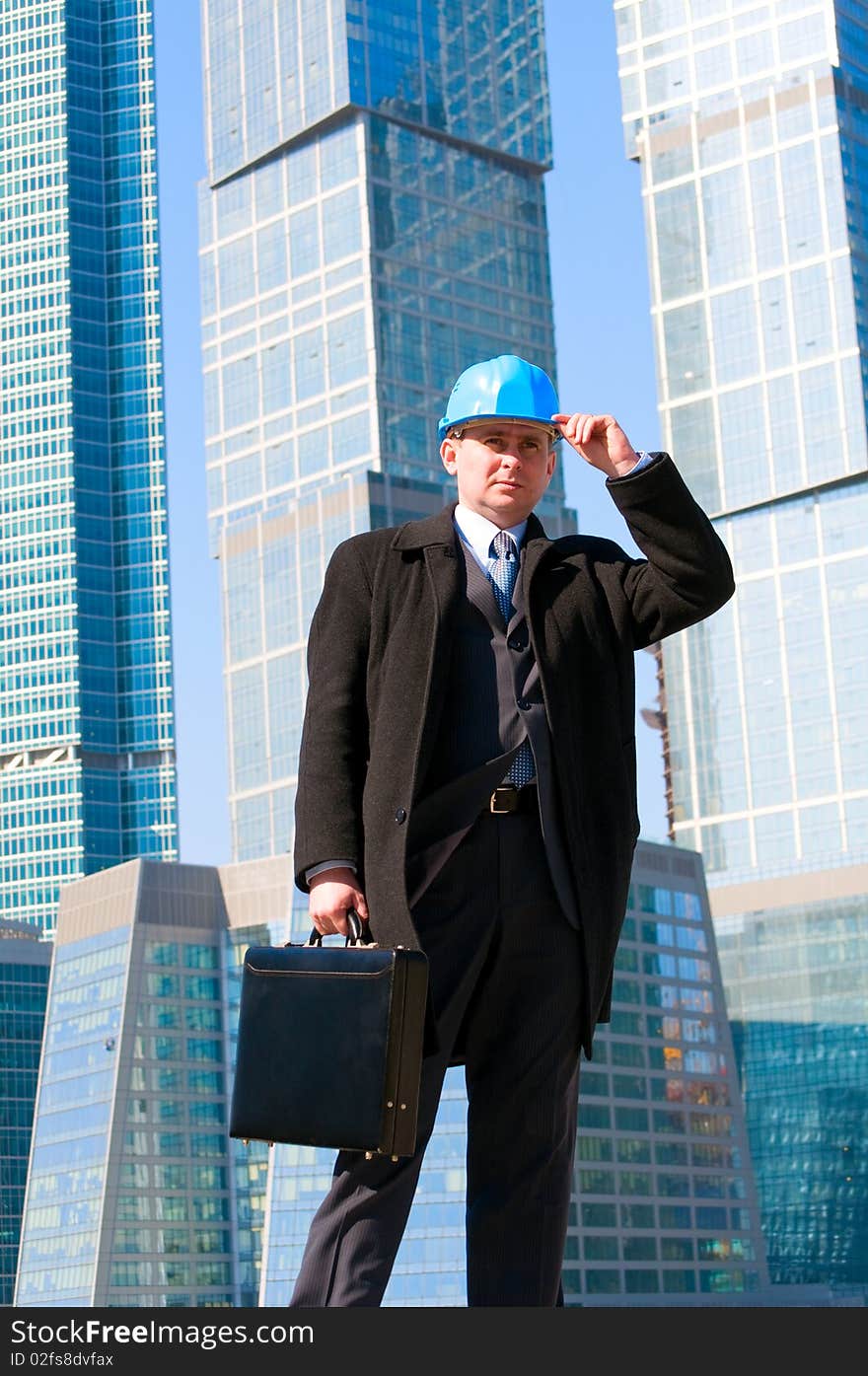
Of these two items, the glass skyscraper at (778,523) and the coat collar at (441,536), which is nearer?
the coat collar at (441,536)

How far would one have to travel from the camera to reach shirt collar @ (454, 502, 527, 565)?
550cm

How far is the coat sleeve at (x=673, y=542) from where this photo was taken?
5.20 meters

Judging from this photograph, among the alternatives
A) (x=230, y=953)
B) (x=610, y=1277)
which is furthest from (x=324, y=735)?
(x=230, y=953)

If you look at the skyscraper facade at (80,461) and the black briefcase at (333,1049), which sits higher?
the skyscraper facade at (80,461)

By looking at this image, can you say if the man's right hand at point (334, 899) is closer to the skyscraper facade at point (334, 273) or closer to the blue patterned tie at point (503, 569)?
the blue patterned tie at point (503, 569)

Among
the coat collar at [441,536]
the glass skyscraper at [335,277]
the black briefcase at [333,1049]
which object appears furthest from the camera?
the glass skyscraper at [335,277]

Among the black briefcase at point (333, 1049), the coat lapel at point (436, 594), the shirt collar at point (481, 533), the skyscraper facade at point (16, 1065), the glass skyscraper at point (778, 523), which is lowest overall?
the black briefcase at point (333, 1049)

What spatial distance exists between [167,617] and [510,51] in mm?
48839

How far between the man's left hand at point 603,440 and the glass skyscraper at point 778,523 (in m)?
117

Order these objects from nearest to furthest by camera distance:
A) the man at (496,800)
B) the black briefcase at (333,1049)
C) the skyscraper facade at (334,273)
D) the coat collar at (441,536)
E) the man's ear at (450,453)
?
the black briefcase at (333,1049), the man at (496,800), the coat collar at (441,536), the man's ear at (450,453), the skyscraper facade at (334,273)

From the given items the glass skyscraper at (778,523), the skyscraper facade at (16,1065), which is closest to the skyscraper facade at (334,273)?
the glass skyscraper at (778,523)

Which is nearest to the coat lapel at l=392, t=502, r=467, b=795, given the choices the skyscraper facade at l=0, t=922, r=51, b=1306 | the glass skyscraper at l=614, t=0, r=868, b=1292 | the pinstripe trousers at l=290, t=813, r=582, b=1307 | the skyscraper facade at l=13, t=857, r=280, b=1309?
A: the pinstripe trousers at l=290, t=813, r=582, b=1307

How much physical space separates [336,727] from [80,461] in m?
156

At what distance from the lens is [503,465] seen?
5.41 m
